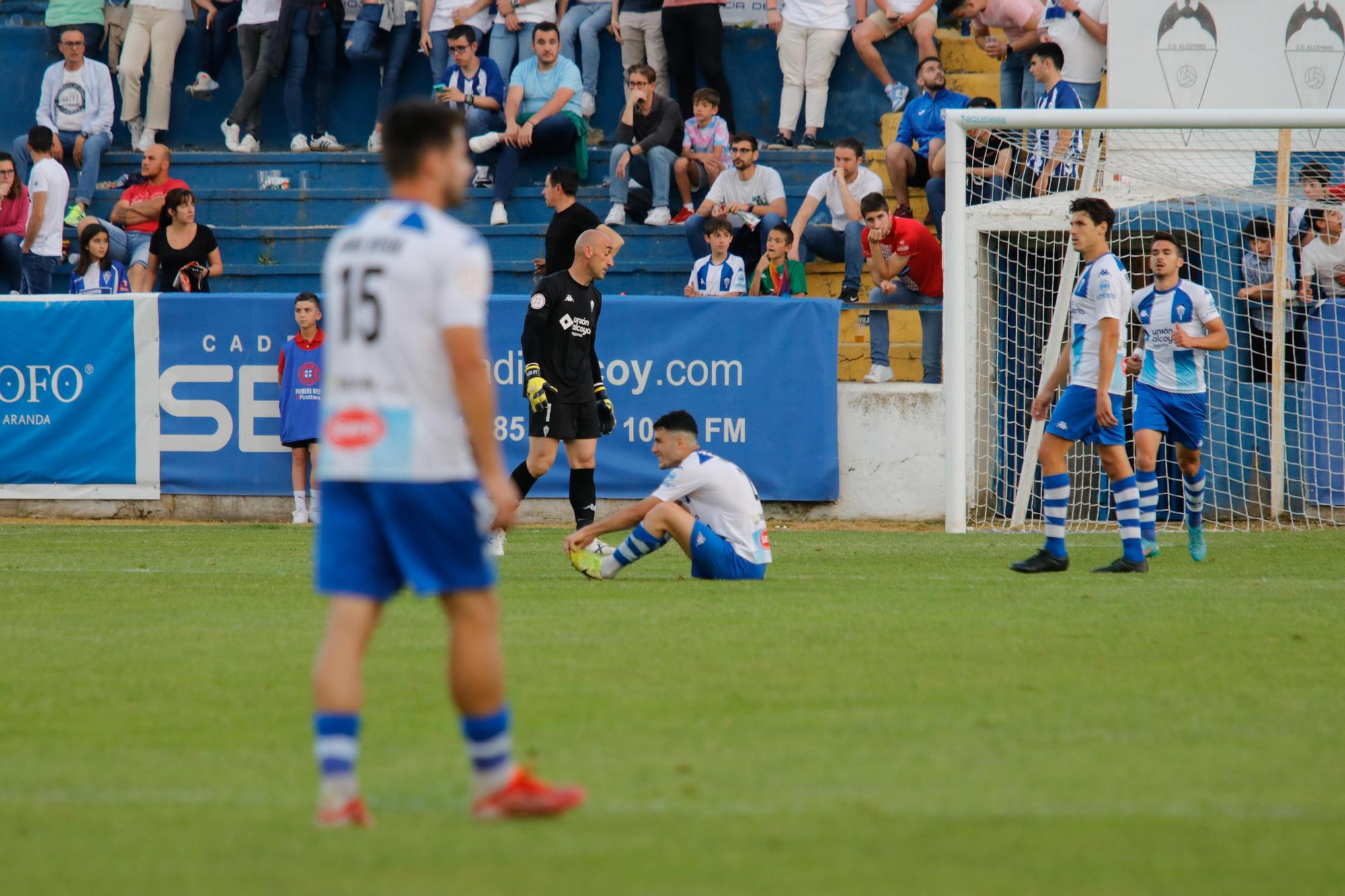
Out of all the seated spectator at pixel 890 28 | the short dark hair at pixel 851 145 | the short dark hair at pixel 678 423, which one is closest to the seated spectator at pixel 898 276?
the short dark hair at pixel 851 145

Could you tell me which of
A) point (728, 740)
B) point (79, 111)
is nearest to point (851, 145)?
point (79, 111)

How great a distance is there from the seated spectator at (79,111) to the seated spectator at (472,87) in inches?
162

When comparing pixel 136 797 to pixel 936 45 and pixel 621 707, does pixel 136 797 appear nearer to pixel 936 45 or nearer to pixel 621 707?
pixel 621 707

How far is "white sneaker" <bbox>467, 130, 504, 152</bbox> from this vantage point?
1853 cm

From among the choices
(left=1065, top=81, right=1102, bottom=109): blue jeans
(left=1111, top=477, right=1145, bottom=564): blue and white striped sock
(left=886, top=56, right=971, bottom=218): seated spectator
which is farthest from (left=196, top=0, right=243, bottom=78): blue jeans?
(left=1111, top=477, right=1145, bottom=564): blue and white striped sock

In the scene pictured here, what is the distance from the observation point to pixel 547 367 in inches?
455

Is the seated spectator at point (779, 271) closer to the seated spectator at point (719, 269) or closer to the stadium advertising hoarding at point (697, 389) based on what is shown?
the seated spectator at point (719, 269)

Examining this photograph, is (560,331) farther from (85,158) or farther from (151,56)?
(151,56)

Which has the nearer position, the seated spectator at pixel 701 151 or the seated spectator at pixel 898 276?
the seated spectator at pixel 898 276

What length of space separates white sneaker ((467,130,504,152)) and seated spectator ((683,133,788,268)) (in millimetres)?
A: 2821

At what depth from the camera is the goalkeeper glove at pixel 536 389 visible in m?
11.1

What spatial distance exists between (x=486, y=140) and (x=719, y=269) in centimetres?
392

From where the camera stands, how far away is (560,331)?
37.9 ft

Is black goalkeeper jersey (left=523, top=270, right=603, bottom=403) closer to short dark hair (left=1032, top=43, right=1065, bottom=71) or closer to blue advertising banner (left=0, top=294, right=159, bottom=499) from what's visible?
blue advertising banner (left=0, top=294, right=159, bottom=499)
